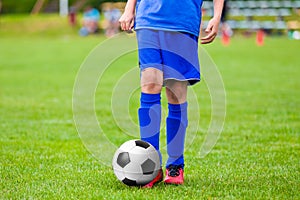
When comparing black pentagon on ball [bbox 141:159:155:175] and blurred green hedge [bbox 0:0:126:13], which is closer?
black pentagon on ball [bbox 141:159:155:175]

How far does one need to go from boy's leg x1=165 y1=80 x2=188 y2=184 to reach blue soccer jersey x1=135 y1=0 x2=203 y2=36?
371mm

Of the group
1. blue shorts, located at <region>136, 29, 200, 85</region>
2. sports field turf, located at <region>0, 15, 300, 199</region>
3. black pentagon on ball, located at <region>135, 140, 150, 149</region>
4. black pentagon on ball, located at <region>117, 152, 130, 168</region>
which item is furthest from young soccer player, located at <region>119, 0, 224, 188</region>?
sports field turf, located at <region>0, 15, 300, 199</region>

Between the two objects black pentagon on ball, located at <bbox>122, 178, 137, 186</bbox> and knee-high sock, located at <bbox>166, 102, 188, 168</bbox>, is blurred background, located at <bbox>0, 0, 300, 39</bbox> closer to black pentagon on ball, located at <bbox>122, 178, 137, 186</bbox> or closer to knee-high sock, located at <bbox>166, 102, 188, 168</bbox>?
knee-high sock, located at <bbox>166, 102, 188, 168</bbox>

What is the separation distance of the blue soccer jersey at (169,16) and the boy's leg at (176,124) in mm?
371

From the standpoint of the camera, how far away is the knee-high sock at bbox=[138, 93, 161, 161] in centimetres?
443

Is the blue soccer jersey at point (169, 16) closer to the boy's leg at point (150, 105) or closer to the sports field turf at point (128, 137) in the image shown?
the boy's leg at point (150, 105)

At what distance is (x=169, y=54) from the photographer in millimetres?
4367

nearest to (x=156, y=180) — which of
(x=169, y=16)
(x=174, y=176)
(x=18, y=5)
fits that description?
(x=174, y=176)

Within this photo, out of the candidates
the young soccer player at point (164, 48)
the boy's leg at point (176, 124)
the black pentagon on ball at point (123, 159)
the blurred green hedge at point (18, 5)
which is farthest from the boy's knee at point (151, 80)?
the blurred green hedge at point (18, 5)

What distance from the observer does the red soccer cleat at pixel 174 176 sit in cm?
448

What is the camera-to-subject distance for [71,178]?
4.68 metres

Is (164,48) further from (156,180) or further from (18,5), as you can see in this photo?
(18,5)

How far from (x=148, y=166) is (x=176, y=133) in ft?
1.20

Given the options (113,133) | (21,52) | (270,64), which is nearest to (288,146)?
(113,133)
